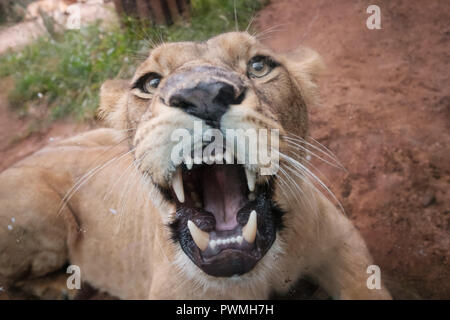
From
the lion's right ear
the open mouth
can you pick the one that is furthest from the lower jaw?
Result: the lion's right ear

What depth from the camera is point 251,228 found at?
5.19 feet

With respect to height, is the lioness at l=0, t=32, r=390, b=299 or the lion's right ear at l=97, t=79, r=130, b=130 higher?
the lion's right ear at l=97, t=79, r=130, b=130

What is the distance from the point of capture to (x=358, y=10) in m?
4.10

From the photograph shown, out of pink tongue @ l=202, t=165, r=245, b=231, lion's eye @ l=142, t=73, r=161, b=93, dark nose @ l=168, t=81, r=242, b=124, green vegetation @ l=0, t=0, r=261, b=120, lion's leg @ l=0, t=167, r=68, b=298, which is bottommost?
lion's leg @ l=0, t=167, r=68, b=298

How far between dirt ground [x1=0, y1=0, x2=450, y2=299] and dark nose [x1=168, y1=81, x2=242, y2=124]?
54.0 inches

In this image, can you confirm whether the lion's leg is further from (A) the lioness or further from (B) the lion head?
(B) the lion head

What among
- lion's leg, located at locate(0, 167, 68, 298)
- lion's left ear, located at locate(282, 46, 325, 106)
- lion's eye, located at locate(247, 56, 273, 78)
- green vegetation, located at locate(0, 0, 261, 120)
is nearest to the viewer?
lion's eye, located at locate(247, 56, 273, 78)

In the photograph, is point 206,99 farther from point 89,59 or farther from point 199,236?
point 89,59

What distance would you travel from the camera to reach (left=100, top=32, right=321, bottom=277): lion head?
4.90 feet

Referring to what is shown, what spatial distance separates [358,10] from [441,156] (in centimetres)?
197

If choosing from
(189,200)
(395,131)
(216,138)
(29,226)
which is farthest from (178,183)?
(395,131)

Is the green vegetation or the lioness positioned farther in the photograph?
the green vegetation

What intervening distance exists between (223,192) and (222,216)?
0.38 feet

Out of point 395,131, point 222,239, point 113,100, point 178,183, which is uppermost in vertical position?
point 113,100
